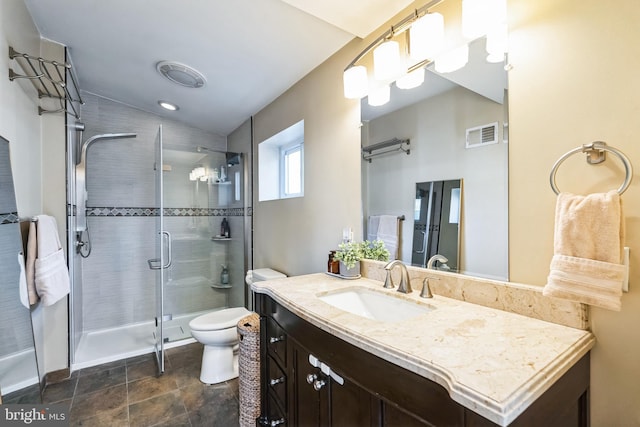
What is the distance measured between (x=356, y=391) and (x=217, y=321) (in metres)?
1.71

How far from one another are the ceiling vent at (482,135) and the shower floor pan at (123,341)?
2.99m

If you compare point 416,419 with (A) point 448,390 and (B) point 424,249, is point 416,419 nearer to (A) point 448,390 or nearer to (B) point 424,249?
(A) point 448,390

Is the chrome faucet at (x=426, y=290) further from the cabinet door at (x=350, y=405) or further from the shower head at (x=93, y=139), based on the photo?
the shower head at (x=93, y=139)

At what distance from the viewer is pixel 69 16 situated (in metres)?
1.76

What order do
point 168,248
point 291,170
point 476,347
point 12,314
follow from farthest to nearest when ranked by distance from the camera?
1. point 168,248
2. point 291,170
3. point 12,314
4. point 476,347

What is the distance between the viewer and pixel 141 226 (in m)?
3.21

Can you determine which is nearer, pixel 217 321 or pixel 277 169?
pixel 217 321

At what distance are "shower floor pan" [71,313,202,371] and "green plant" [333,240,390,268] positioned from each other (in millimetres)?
2169

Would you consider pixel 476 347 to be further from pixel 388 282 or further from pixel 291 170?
pixel 291 170

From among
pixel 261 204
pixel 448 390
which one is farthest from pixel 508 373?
pixel 261 204

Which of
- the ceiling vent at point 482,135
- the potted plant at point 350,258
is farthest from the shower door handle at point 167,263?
the ceiling vent at point 482,135

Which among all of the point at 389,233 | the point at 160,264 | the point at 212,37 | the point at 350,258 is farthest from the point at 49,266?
the point at 389,233

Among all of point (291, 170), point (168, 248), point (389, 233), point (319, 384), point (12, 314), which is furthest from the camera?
point (168, 248)

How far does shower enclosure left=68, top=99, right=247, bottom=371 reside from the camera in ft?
9.28
